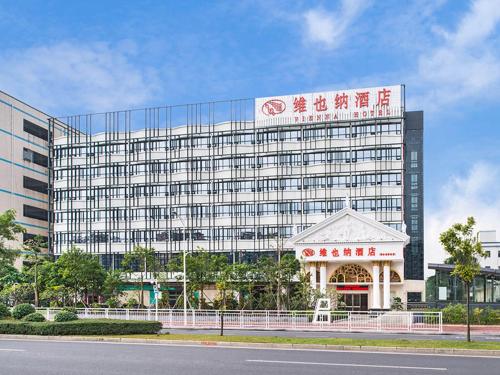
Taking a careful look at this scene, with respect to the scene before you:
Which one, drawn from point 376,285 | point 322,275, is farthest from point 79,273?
point 376,285

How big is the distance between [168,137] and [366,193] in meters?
22.8

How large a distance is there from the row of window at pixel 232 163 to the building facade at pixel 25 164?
2.86m

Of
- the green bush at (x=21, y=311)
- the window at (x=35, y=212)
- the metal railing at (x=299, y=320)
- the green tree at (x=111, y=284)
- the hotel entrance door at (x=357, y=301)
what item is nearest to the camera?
the green bush at (x=21, y=311)

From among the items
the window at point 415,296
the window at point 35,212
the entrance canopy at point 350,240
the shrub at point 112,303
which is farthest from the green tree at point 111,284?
the window at point 415,296

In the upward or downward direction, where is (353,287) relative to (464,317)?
upward

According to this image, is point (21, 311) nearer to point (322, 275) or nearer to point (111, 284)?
point (111, 284)

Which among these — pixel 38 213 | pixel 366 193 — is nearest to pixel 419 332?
pixel 366 193

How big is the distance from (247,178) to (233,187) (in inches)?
72.1

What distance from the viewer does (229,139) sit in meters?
64.0

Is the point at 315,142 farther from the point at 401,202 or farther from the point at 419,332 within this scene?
the point at 419,332

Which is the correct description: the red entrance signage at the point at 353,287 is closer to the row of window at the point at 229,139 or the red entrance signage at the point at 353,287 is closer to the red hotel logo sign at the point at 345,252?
the red hotel logo sign at the point at 345,252

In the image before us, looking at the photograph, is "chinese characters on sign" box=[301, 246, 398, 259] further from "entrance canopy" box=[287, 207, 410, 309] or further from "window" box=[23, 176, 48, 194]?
"window" box=[23, 176, 48, 194]

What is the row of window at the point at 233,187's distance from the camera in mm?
59469

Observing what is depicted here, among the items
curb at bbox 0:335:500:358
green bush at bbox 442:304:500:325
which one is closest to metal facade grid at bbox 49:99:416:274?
green bush at bbox 442:304:500:325
